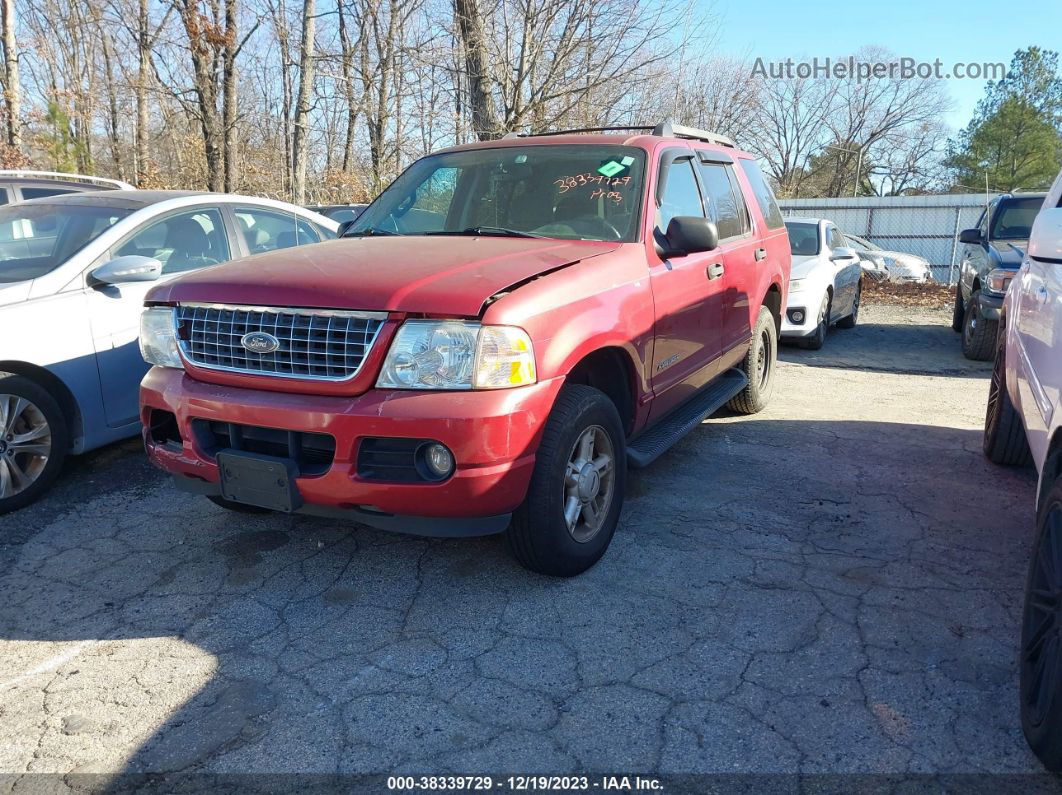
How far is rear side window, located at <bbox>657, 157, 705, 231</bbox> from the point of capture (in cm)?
426

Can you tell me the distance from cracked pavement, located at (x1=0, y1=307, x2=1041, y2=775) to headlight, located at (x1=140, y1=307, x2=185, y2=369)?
965mm

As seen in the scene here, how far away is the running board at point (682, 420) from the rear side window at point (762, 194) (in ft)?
4.35

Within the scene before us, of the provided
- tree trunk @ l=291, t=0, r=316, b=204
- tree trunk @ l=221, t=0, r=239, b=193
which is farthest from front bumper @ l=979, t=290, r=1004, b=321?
tree trunk @ l=221, t=0, r=239, b=193

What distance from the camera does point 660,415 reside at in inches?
167

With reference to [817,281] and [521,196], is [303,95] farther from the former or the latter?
[521,196]

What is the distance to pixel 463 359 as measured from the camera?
2.91m

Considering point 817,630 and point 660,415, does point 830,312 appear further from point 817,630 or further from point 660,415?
point 817,630

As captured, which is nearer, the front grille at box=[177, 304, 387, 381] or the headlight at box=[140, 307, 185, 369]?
the front grille at box=[177, 304, 387, 381]

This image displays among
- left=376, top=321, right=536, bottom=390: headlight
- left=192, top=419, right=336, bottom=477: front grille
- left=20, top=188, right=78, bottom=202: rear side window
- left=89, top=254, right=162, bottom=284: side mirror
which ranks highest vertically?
left=20, top=188, right=78, bottom=202: rear side window

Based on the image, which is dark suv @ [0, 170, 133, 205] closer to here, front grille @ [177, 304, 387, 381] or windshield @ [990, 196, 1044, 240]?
front grille @ [177, 304, 387, 381]

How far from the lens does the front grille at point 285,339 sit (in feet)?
9.73

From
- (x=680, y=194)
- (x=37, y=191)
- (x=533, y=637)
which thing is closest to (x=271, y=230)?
(x=680, y=194)

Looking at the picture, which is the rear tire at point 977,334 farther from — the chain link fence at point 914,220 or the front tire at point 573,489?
the chain link fence at point 914,220

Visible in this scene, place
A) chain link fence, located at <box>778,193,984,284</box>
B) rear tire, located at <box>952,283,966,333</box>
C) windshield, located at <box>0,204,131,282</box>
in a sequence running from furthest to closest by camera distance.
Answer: chain link fence, located at <box>778,193,984,284</box> → rear tire, located at <box>952,283,966,333</box> → windshield, located at <box>0,204,131,282</box>
